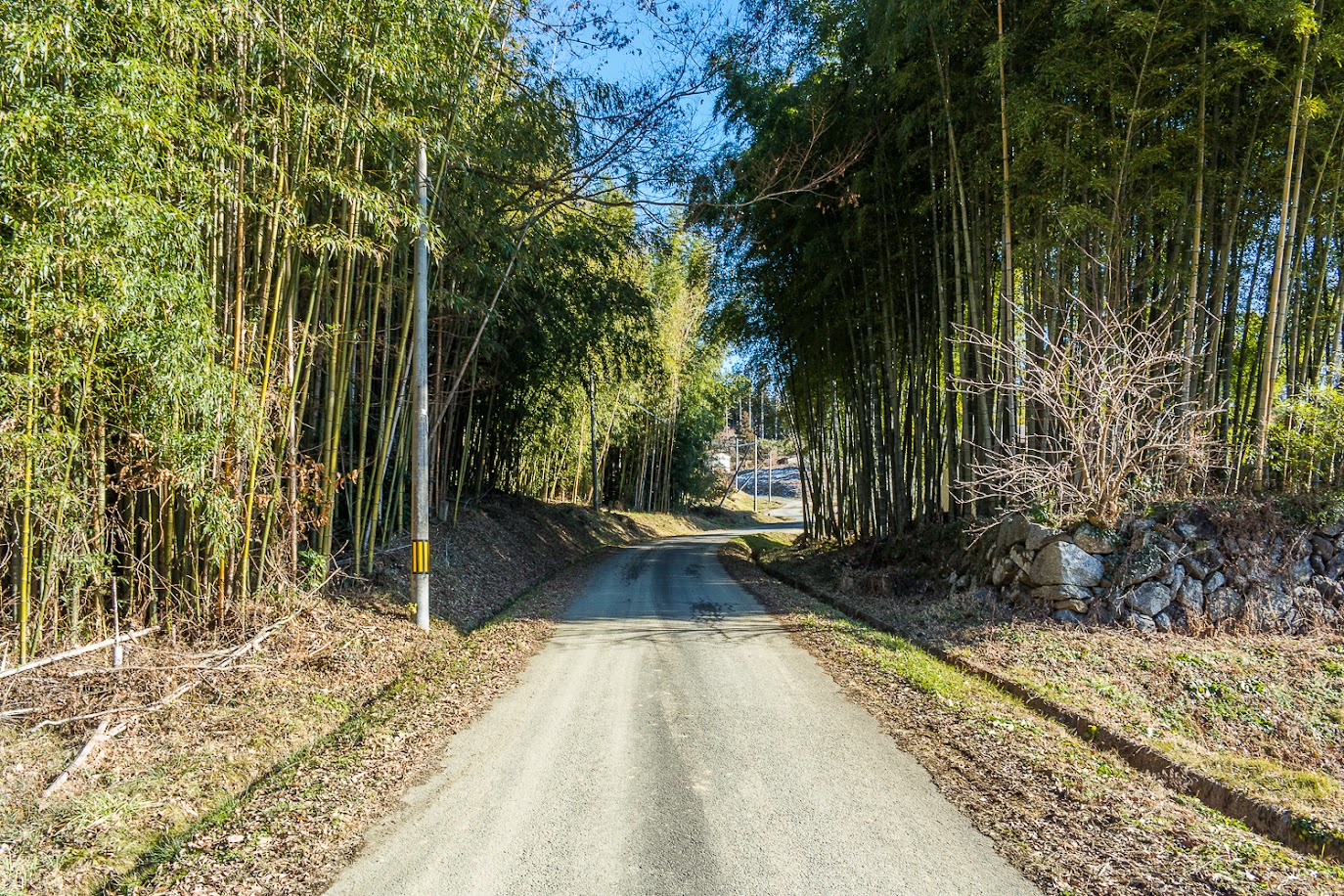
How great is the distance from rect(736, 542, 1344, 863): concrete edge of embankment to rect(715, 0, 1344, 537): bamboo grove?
1.99 meters

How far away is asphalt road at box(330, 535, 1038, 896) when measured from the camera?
2.27 metres

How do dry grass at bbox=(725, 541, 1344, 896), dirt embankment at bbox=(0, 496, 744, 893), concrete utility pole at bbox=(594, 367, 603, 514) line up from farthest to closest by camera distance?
concrete utility pole at bbox=(594, 367, 603, 514)
dirt embankment at bbox=(0, 496, 744, 893)
dry grass at bbox=(725, 541, 1344, 896)

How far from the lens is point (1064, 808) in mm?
2705

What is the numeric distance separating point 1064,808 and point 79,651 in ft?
15.4

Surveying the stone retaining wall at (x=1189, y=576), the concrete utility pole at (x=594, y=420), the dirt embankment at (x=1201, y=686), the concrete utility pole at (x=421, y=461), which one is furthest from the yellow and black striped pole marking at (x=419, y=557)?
the concrete utility pole at (x=594, y=420)

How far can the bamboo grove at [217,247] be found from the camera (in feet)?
10.1

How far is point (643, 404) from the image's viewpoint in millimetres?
20859

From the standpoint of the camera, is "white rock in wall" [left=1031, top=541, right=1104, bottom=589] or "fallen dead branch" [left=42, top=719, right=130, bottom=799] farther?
"white rock in wall" [left=1031, top=541, right=1104, bottom=589]

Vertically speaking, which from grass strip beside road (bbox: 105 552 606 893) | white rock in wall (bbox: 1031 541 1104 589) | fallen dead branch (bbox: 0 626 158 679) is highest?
white rock in wall (bbox: 1031 541 1104 589)

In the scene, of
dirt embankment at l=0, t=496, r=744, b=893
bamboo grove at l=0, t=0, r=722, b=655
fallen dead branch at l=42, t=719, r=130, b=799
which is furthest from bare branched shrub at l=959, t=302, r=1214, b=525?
fallen dead branch at l=42, t=719, r=130, b=799

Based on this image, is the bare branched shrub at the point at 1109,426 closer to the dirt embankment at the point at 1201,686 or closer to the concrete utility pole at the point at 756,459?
the dirt embankment at the point at 1201,686

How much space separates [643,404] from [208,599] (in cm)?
1680

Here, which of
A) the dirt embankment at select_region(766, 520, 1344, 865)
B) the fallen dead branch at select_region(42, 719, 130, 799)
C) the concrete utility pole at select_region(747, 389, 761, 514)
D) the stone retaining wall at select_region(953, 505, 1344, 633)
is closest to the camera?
the fallen dead branch at select_region(42, 719, 130, 799)

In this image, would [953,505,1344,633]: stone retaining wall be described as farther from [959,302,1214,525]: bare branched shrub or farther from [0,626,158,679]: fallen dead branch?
[0,626,158,679]: fallen dead branch
